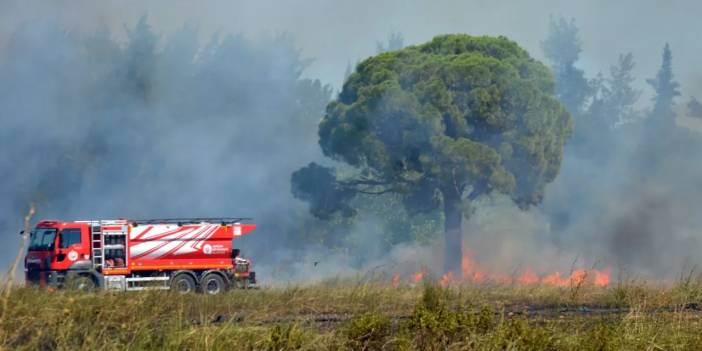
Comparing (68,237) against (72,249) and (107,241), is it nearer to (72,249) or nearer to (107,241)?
(72,249)

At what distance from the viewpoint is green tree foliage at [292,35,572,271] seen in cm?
3831

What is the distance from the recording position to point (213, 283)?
1180 inches

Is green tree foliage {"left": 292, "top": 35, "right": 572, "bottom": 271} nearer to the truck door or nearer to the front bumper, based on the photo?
the truck door

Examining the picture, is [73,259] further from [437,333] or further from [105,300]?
[437,333]

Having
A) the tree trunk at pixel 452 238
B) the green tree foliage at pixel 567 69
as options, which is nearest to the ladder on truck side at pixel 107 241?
the tree trunk at pixel 452 238

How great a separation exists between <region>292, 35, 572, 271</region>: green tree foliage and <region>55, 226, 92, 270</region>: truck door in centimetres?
1406

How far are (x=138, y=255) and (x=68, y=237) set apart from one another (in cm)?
223

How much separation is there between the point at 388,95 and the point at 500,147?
5.36 m

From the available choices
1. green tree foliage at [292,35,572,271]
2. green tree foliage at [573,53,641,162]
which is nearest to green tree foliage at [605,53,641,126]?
green tree foliage at [573,53,641,162]

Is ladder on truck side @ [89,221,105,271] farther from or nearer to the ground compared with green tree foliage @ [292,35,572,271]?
nearer to the ground

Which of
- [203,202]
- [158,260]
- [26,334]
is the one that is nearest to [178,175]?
[203,202]

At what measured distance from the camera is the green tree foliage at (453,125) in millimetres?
38312

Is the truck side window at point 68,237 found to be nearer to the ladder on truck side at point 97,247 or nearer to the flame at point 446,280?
the ladder on truck side at point 97,247

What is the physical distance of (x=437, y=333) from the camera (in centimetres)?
1190
